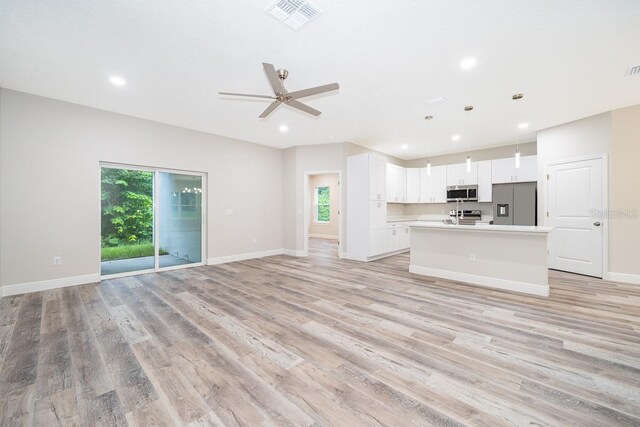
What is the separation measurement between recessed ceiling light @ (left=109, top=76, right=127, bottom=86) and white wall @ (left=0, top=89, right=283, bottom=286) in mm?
1362

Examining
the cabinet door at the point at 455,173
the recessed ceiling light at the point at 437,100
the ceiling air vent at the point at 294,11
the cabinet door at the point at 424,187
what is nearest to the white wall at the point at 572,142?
the cabinet door at the point at 455,173

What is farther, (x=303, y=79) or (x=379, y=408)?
(x=303, y=79)

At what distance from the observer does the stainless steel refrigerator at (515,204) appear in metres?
5.86

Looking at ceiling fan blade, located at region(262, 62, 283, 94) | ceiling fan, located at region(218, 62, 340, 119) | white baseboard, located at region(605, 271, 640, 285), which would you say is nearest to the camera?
ceiling fan blade, located at region(262, 62, 283, 94)

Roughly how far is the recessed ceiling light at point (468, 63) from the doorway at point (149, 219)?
5234 mm

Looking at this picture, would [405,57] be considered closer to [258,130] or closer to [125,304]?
[258,130]

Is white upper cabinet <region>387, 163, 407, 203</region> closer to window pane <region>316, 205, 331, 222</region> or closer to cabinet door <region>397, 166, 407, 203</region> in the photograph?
cabinet door <region>397, 166, 407, 203</region>

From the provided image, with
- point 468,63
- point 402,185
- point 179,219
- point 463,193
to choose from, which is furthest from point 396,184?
point 179,219

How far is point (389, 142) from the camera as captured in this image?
6.53 meters

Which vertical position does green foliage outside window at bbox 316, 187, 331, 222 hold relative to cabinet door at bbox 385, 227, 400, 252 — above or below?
above

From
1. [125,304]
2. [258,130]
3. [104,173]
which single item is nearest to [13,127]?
[104,173]

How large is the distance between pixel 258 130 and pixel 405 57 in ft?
11.4

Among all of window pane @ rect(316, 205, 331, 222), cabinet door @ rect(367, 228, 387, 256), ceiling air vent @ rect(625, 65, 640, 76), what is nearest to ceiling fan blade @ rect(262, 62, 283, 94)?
cabinet door @ rect(367, 228, 387, 256)

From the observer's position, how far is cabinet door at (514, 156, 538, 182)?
6031 mm
